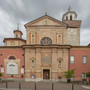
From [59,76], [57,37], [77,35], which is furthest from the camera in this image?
[77,35]

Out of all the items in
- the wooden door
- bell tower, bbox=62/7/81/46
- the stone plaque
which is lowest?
the wooden door

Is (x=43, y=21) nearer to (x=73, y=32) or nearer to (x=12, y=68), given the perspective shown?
(x=12, y=68)

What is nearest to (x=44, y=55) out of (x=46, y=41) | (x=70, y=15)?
(x=46, y=41)

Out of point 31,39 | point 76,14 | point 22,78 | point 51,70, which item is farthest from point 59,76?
point 76,14

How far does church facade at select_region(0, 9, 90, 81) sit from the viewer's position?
19.4m

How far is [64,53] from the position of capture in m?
19.8

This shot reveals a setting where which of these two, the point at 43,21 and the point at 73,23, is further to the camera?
the point at 73,23

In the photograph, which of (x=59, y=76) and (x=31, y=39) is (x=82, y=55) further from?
(x=31, y=39)

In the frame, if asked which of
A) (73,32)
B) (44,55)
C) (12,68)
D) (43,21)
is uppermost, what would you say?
(43,21)

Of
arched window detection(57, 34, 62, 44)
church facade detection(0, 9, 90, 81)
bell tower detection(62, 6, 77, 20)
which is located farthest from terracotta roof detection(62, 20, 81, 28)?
arched window detection(57, 34, 62, 44)

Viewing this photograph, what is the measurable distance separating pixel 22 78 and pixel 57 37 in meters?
13.0

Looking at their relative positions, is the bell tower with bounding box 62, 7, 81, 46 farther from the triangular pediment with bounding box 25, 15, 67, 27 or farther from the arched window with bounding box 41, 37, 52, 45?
the arched window with bounding box 41, 37, 52, 45

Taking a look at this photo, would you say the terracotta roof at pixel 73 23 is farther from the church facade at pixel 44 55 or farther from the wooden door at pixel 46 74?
the wooden door at pixel 46 74

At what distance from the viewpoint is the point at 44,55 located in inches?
780
